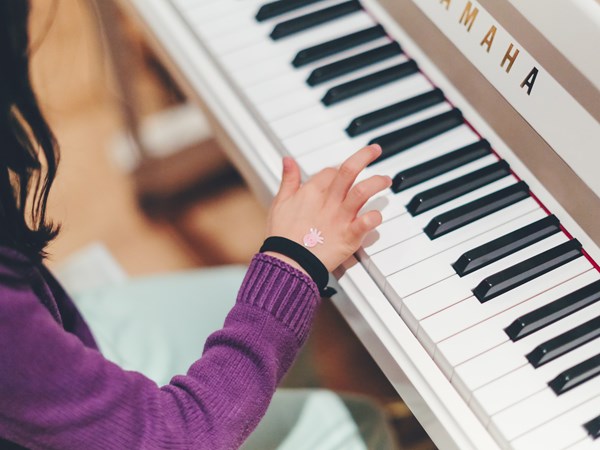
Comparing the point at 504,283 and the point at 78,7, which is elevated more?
the point at 78,7

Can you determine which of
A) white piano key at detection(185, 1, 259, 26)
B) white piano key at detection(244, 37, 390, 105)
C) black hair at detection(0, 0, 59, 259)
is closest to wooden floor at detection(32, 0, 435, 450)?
white piano key at detection(185, 1, 259, 26)

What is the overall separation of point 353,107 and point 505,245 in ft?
1.04

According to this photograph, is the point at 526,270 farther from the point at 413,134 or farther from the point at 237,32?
the point at 237,32

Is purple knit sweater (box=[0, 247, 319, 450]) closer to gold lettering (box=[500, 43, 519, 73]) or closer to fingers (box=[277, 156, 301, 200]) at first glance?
fingers (box=[277, 156, 301, 200])

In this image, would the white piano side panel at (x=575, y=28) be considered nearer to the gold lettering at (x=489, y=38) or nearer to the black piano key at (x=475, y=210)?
the gold lettering at (x=489, y=38)

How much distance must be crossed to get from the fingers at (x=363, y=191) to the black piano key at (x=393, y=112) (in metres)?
0.13

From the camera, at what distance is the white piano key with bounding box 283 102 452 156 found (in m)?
1.11

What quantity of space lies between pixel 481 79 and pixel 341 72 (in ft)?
0.73

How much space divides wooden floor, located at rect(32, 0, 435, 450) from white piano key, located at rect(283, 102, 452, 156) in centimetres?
78

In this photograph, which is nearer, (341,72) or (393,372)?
(393,372)

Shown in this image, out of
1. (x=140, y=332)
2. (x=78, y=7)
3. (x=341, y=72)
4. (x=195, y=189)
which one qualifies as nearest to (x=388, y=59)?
(x=341, y=72)

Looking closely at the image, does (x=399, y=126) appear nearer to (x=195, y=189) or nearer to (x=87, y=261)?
(x=87, y=261)

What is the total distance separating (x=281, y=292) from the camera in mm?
970

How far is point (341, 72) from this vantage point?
3.86ft
